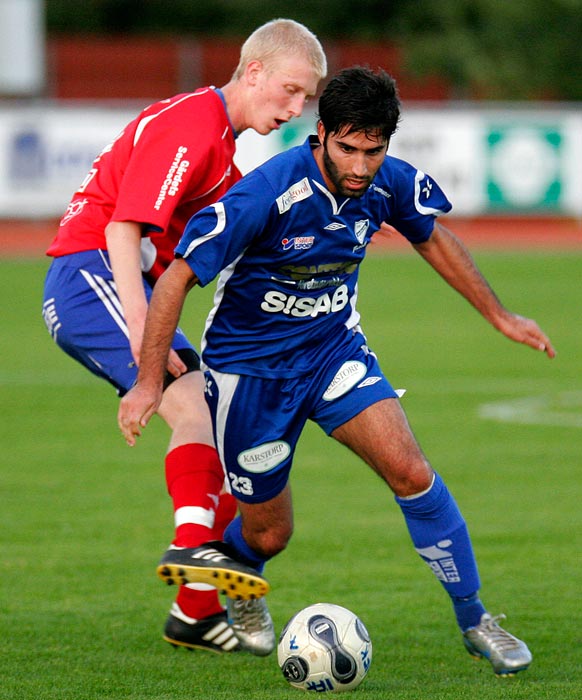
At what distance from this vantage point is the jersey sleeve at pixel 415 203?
16.2 ft

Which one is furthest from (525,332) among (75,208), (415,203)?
(75,208)

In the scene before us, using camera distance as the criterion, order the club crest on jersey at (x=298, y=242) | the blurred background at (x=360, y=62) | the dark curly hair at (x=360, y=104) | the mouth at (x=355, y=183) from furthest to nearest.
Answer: the blurred background at (x=360, y=62)
the club crest on jersey at (x=298, y=242)
the mouth at (x=355, y=183)
the dark curly hair at (x=360, y=104)

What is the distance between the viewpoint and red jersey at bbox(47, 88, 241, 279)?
492 cm

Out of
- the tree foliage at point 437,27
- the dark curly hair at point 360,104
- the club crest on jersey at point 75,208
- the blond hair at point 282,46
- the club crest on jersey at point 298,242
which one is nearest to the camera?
the dark curly hair at point 360,104

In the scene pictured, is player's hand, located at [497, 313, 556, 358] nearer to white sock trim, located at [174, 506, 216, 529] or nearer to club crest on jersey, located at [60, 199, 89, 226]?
white sock trim, located at [174, 506, 216, 529]

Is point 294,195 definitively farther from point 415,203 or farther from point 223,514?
point 223,514

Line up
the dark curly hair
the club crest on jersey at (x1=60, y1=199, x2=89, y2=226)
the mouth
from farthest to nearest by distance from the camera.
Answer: the club crest on jersey at (x1=60, y1=199, x2=89, y2=226)
the mouth
the dark curly hair

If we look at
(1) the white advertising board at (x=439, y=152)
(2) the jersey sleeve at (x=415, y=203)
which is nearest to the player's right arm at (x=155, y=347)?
(2) the jersey sleeve at (x=415, y=203)

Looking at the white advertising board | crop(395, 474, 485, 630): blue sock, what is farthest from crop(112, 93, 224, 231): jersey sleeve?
the white advertising board

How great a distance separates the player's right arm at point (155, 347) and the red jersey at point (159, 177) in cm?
44

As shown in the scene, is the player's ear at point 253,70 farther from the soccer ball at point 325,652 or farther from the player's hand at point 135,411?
the soccer ball at point 325,652

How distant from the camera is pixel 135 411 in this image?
448cm

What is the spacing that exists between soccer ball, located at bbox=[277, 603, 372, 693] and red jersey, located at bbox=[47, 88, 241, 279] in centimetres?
151

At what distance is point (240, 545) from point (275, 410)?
582mm
